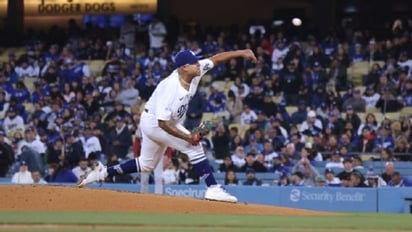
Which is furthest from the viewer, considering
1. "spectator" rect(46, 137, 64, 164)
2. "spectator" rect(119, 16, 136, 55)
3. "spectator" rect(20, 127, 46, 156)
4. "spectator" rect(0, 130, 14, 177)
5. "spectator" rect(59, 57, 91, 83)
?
"spectator" rect(119, 16, 136, 55)

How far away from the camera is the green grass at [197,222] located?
10408mm

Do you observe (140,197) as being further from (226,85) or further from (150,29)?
(150,29)

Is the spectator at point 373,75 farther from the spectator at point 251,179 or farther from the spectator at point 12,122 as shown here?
the spectator at point 12,122

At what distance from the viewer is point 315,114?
23406 millimetres

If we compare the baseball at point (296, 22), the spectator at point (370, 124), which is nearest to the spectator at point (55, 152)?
the spectator at point (370, 124)

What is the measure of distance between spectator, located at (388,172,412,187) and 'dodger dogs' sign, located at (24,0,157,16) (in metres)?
14.8

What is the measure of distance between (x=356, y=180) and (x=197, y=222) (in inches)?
348

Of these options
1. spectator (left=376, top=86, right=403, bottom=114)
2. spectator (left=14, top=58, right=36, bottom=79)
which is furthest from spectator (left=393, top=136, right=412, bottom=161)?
spectator (left=14, top=58, right=36, bottom=79)

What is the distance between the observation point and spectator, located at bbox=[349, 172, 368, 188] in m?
19.3

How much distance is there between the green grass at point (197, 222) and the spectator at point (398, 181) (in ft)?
23.9

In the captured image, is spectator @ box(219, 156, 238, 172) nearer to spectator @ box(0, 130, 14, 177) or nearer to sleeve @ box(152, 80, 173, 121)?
spectator @ box(0, 130, 14, 177)

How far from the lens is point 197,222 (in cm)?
1089

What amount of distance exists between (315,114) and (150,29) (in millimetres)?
7390

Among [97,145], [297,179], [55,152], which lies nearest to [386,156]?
[297,179]
